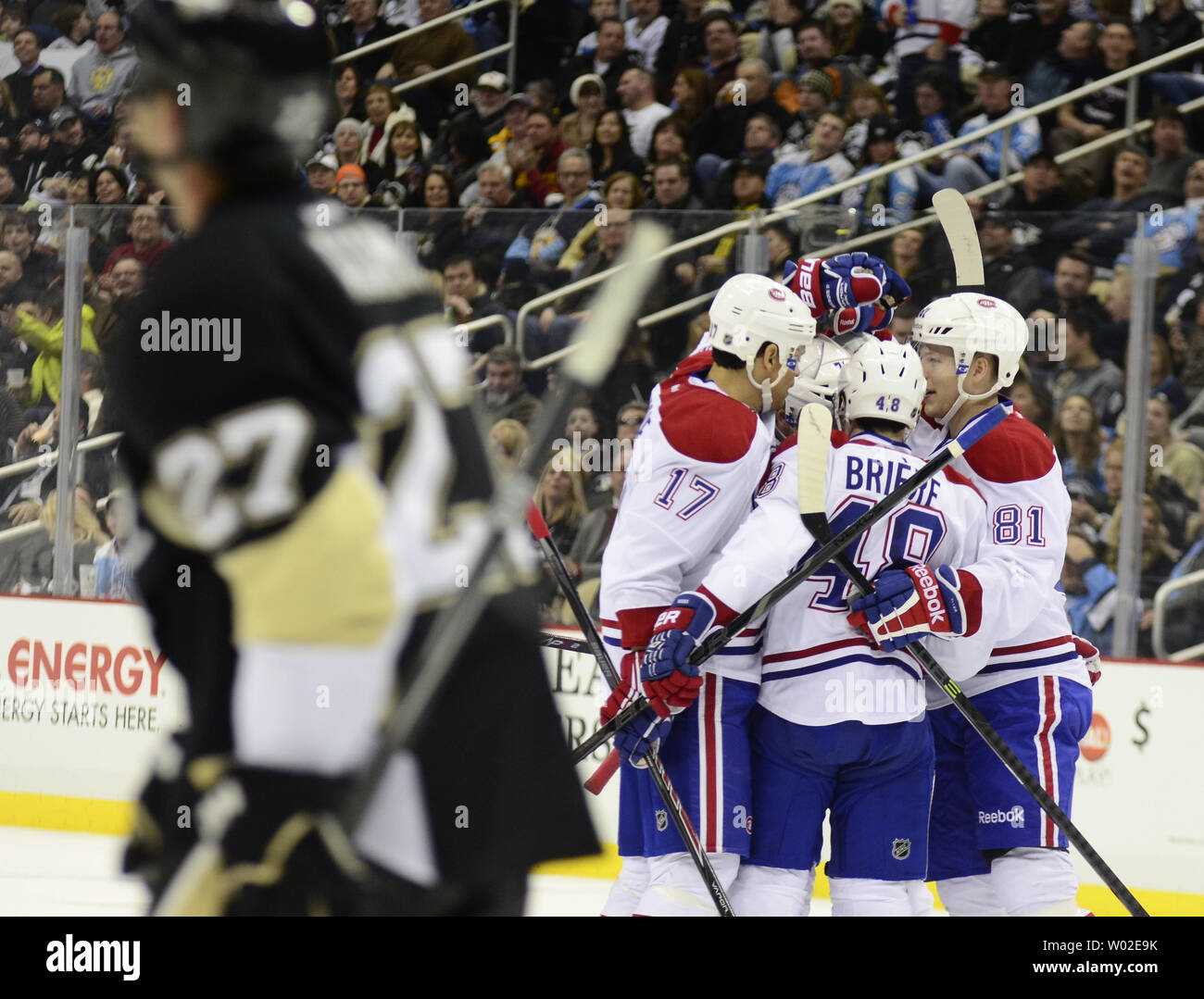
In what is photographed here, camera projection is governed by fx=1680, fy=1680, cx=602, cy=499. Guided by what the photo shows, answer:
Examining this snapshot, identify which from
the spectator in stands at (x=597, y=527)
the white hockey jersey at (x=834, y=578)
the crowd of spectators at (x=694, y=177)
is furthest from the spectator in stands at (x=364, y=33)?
the white hockey jersey at (x=834, y=578)

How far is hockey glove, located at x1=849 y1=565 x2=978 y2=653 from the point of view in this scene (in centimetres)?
293

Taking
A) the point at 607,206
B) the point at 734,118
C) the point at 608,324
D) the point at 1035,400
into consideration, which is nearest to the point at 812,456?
the point at 608,324

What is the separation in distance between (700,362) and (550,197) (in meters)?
3.90

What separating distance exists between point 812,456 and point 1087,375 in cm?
208

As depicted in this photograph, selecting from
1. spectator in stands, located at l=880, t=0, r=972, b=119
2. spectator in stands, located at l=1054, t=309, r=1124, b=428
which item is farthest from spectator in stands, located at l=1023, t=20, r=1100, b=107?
spectator in stands, located at l=1054, t=309, r=1124, b=428

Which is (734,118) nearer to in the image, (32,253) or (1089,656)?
(32,253)

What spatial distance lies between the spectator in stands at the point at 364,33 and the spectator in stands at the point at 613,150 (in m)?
1.91

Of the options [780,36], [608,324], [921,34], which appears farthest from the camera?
[780,36]

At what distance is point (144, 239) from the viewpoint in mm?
5484

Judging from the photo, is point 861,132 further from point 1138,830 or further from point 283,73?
point 283,73

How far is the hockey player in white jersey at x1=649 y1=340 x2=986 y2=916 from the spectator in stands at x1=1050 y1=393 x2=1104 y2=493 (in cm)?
175

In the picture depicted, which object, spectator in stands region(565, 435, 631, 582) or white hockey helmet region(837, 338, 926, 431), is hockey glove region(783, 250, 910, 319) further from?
spectator in stands region(565, 435, 631, 582)
